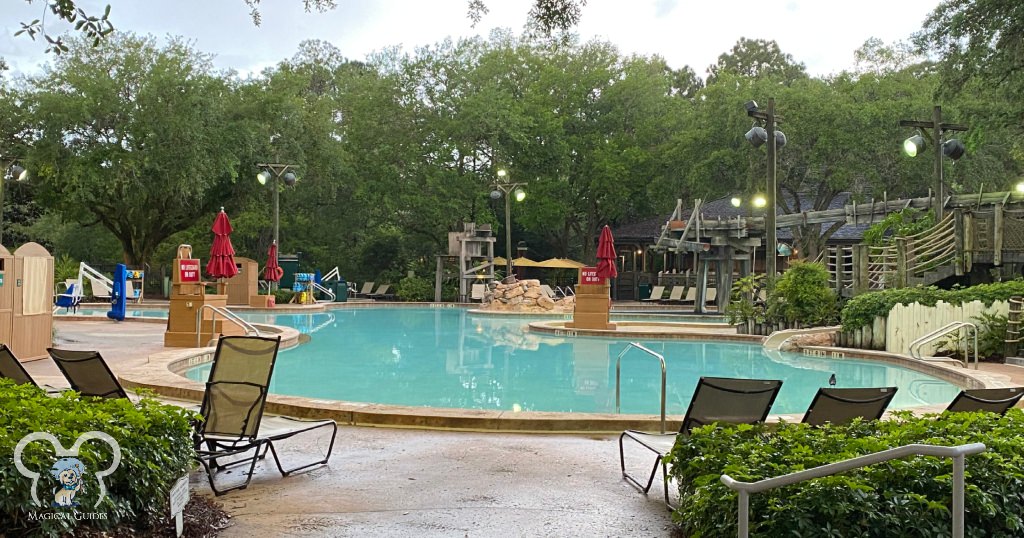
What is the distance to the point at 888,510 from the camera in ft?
10.5

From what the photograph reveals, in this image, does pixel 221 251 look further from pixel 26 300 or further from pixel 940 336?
pixel 940 336

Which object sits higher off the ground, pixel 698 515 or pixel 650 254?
pixel 650 254

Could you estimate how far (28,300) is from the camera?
1047 cm

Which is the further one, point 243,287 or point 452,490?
point 243,287

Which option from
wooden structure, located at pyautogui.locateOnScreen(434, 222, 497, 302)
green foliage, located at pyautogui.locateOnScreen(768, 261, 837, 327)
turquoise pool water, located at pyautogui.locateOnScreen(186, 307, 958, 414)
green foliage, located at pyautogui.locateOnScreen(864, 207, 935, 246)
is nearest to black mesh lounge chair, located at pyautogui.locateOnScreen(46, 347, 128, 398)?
turquoise pool water, located at pyautogui.locateOnScreen(186, 307, 958, 414)

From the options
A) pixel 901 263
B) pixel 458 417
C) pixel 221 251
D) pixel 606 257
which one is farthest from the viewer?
pixel 606 257

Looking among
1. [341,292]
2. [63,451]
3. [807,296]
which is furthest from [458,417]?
[341,292]

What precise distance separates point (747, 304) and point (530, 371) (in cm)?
691

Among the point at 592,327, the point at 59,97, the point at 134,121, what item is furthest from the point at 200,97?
the point at 592,327

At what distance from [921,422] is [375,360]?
34.9ft

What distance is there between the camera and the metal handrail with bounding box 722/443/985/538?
109 inches

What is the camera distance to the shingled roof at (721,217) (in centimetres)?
3309

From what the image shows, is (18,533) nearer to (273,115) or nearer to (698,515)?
(698,515)

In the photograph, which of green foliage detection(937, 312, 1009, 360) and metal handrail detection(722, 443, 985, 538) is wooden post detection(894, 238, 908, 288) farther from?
metal handrail detection(722, 443, 985, 538)
